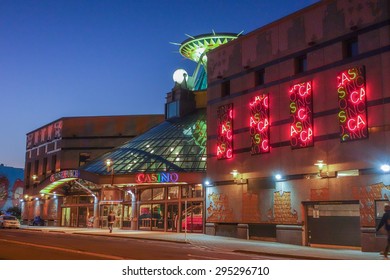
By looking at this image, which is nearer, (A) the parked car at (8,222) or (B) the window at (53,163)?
(A) the parked car at (8,222)

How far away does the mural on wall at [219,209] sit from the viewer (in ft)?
116

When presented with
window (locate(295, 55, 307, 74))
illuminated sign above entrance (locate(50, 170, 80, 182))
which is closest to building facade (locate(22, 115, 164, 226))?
illuminated sign above entrance (locate(50, 170, 80, 182))

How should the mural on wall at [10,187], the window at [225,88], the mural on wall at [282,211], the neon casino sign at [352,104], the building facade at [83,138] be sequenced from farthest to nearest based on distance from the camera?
the mural on wall at [10,187] → the building facade at [83,138] → the window at [225,88] → the mural on wall at [282,211] → the neon casino sign at [352,104]

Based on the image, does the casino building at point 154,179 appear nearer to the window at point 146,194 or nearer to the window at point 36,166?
the window at point 146,194

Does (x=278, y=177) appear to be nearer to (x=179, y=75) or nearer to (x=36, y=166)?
(x=179, y=75)

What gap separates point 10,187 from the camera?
11012cm

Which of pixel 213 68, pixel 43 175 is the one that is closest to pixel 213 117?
pixel 213 68

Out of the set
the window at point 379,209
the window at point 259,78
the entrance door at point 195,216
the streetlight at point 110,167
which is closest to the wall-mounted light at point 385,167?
the window at point 379,209

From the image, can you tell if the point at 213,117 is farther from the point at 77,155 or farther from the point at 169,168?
the point at 77,155

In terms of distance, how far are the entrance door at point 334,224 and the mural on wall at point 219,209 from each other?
299 inches

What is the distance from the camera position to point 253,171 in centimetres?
3325

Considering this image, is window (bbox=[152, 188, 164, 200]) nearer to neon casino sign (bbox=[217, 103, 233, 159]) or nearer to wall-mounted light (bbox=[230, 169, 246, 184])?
neon casino sign (bbox=[217, 103, 233, 159])

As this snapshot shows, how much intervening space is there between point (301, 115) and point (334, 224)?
6.92 m

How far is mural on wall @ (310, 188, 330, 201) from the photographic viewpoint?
91.0 feet
